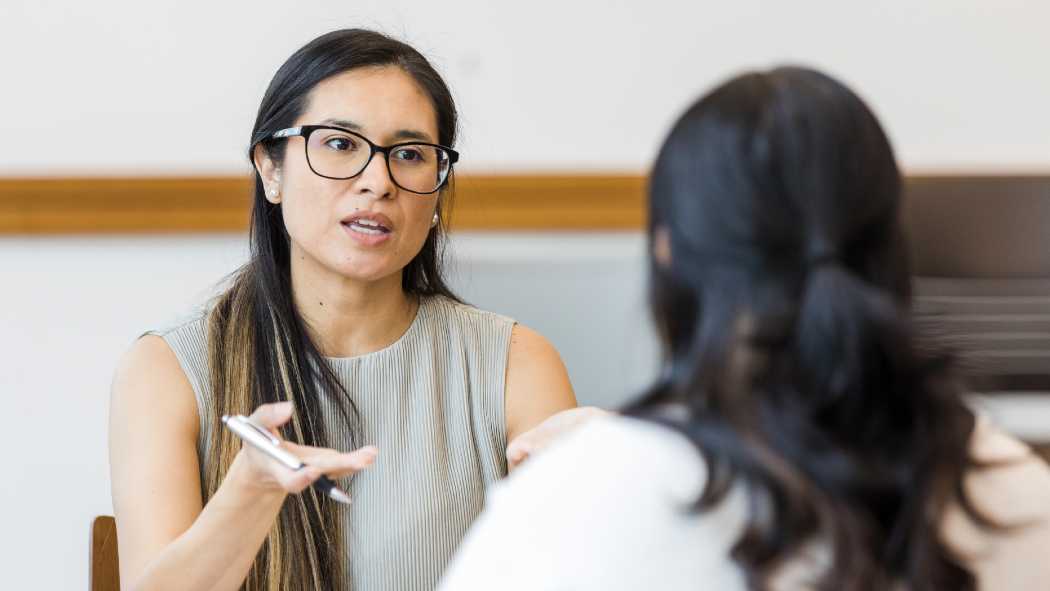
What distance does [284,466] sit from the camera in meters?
0.90

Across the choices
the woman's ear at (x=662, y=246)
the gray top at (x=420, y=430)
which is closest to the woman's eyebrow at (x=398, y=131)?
the gray top at (x=420, y=430)

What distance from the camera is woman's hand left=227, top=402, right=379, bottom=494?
2.89 feet

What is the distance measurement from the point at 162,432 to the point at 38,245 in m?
0.68

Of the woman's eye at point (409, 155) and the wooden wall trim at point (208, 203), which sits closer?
the woman's eye at point (409, 155)

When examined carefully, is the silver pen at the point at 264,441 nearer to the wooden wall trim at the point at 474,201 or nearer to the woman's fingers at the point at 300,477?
the woman's fingers at the point at 300,477

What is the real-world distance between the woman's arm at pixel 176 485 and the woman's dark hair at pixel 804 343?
0.34 metres

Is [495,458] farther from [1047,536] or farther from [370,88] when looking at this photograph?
[1047,536]

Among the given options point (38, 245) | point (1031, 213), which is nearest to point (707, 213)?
point (1031, 213)

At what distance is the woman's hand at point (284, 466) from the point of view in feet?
2.89

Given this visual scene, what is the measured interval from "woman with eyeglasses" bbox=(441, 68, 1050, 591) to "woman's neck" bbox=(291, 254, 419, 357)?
2.44ft

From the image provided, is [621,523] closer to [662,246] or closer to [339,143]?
[662,246]

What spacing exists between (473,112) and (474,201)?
14 centimetres

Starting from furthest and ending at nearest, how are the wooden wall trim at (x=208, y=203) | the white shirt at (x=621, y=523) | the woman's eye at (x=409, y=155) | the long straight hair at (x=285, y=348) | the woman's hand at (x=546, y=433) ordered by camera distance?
the wooden wall trim at (x=208, y=203), the woman's eye at (x=409, y=155), the long straight hair at (x=285, y=348), the woman's hand at (x=546, y=433), the white shirt at (x=621, y=523)

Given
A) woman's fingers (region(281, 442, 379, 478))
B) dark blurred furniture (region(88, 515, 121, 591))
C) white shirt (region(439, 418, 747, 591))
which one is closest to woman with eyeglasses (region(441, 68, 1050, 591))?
white shirt (region(439, 418, 747, 591))
